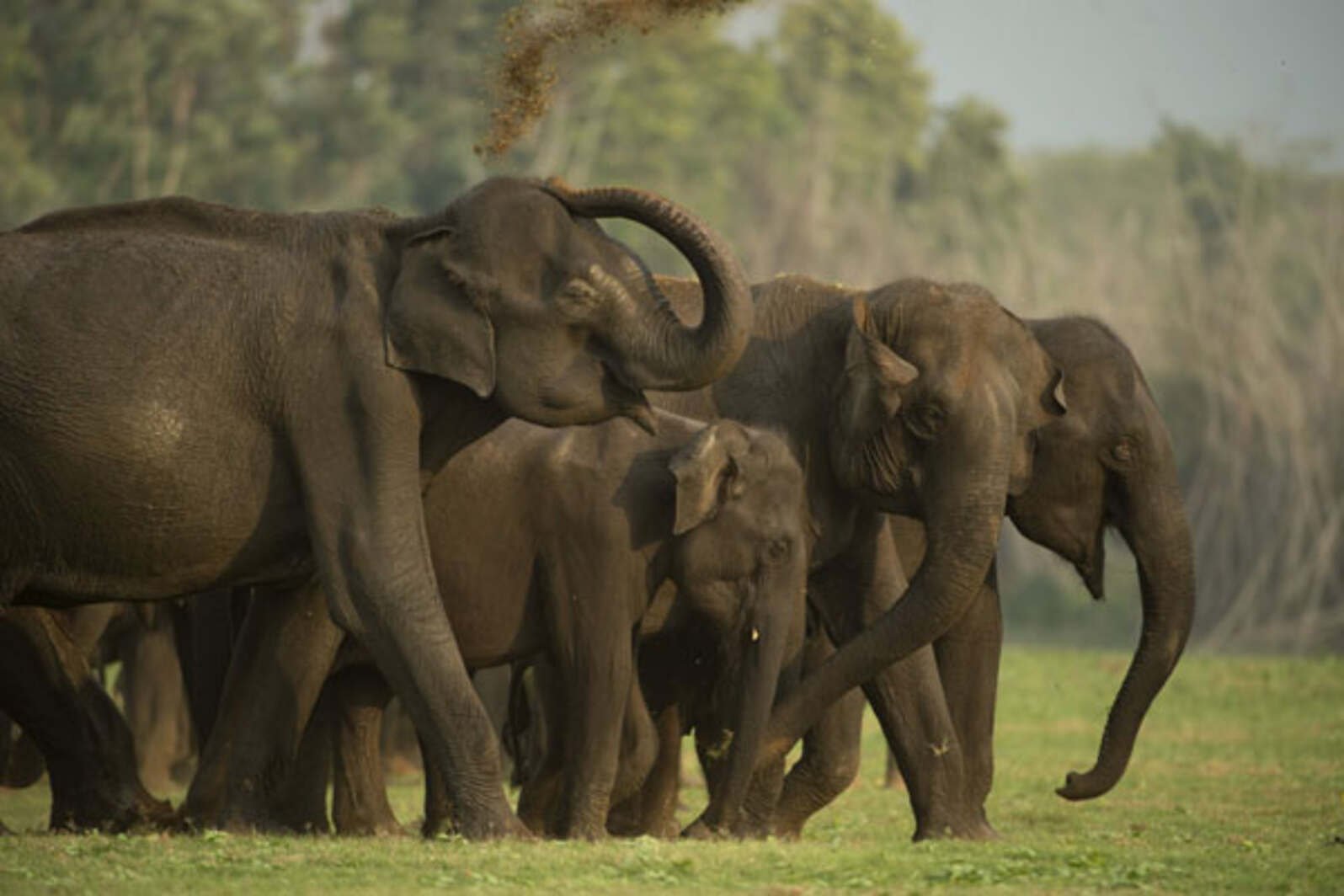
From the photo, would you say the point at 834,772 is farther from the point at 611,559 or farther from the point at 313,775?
the point at 313,775

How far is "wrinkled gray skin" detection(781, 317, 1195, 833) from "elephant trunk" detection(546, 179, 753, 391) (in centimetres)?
279

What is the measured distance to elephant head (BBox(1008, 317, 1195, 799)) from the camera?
13.7m

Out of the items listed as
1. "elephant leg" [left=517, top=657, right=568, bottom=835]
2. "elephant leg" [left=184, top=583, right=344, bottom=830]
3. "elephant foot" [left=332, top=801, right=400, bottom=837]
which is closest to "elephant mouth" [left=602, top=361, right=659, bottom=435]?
"elephant leg" [left=184, top=583, right=344, bottom=830]

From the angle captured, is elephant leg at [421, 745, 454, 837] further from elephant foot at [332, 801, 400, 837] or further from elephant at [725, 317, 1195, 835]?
elephant at [725, 317, 1195, 835]

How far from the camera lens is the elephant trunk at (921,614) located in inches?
490

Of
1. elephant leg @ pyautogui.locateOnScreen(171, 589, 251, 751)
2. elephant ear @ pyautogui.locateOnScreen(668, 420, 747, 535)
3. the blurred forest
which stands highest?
the blurred forest

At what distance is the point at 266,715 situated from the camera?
11898 millimetres

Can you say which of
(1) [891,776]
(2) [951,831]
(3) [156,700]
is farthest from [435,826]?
(1) [891,776]

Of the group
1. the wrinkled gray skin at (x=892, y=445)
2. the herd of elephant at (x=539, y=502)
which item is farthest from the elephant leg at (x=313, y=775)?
the wrinkled gray skin at (x=892, y=445)

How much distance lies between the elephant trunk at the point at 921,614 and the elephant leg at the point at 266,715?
6.27 ft

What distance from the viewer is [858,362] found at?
508 inches

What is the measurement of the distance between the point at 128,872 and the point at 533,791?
355cm

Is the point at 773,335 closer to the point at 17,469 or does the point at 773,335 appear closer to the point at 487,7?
the point at 17,469

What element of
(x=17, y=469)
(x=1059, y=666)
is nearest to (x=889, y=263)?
(x=1059, y=666)
